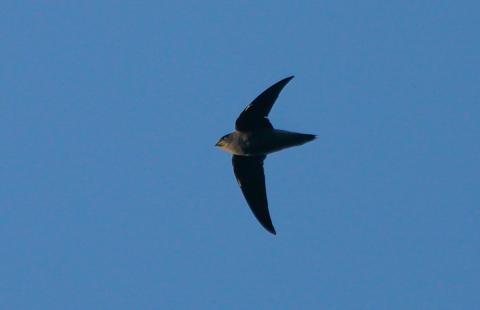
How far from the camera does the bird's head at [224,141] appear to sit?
118ft

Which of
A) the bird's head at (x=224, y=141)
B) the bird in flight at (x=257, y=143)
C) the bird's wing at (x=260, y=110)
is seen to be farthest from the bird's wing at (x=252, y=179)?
the bird's wing at (x=260, y=110)

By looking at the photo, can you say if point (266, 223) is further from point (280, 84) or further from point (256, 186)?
point (280, 84)

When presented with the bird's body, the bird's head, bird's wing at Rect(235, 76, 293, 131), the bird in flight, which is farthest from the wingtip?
bird's wing at Rect(235, 76, 293, 131)

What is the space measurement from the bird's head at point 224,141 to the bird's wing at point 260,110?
46 cm

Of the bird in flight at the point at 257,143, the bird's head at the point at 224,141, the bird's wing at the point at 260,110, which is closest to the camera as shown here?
the bird's wing at the point at 260,110

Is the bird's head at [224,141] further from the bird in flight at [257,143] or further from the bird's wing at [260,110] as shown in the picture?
the bird's wing at [260,110]

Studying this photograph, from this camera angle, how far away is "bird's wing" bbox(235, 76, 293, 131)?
35062 millimetres

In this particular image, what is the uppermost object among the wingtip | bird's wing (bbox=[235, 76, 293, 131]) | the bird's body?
bird's wing (bbox=[235, 76, 293, 131])

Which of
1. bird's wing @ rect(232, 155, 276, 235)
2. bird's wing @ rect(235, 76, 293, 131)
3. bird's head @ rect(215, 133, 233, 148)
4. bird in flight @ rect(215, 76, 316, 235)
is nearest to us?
bird's wing @ rect(235, 76, 293, 131)

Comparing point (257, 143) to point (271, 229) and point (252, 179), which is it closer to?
point (252, 179)

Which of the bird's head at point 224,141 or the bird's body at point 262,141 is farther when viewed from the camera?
the bird's head at point 224,141

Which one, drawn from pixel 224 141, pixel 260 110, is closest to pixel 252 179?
pixel 224 141

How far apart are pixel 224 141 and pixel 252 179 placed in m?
1.05

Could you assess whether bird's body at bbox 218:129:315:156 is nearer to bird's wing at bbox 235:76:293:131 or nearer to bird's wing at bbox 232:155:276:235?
bird's wing at bbox 235:76:293:131
